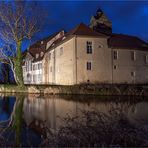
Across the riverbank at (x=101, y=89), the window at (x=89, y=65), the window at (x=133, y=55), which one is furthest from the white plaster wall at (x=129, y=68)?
the riverbank at (x=101, y=89)

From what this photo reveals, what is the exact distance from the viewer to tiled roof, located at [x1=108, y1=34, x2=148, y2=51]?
127 feet

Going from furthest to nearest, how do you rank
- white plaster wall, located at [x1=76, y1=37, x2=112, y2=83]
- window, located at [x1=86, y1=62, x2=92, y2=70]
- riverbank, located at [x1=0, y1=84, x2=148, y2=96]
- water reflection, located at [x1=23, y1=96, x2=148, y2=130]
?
window, located at [x1=86, y1=62, x2=92, y2=70] → white plaster wall, located at [x1=76, y1=37, x2=112, y2=83] → riverbank, located at [x1=0, y1=84, x2=148, y2=96] → water reflection, located at [x1=23, y1=96, x2=148, y2=130]

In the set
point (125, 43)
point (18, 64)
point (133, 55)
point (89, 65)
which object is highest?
point (125, 43)

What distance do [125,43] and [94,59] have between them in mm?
7515

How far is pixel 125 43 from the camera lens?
40188 mm

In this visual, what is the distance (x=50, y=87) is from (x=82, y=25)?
10132mm

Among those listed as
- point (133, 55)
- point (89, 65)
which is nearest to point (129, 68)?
point (133, 55)

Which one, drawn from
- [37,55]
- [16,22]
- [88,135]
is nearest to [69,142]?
[88,135]

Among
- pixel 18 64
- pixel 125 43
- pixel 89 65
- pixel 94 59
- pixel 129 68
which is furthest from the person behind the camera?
pixel 125 43

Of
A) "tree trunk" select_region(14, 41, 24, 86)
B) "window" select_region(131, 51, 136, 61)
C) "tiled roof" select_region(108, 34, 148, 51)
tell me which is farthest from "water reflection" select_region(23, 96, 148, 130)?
"window" select_region(131, 51, 136, 61)

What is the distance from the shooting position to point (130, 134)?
237 inches

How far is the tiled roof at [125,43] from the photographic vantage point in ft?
127

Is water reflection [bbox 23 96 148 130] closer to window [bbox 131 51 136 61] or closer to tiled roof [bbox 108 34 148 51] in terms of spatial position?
tiled roof [bbox 108 34 148 51]

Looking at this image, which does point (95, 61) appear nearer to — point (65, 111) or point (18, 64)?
point (18, 64)
